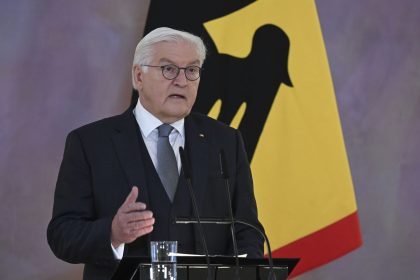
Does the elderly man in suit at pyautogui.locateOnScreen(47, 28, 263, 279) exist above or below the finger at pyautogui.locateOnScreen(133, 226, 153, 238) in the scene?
above

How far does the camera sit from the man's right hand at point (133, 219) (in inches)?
112

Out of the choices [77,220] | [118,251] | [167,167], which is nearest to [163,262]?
[118,251]

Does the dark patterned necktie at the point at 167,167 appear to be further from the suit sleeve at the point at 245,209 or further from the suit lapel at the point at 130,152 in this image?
the suit sleeve at the point at 245,209

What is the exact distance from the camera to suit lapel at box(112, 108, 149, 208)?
11.3 ft

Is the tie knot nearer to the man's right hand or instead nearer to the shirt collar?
the shirt collar

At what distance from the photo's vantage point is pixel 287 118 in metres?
4.89

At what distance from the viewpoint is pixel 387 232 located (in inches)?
201

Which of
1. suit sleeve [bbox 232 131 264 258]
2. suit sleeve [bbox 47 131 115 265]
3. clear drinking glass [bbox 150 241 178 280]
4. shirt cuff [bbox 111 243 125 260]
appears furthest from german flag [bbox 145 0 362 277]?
clear drinking glass [bbox 150 241 178 280]

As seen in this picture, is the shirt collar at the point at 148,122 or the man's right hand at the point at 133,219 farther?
the shirt collar at the point at 148,122

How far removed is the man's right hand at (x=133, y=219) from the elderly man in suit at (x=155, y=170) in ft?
1.14

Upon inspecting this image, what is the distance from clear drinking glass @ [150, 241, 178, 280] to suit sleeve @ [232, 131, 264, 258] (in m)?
0.75

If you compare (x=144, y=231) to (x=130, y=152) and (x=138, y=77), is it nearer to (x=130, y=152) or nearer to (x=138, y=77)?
(x=130, y=152)

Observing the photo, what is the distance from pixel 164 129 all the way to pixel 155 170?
0.18 meters

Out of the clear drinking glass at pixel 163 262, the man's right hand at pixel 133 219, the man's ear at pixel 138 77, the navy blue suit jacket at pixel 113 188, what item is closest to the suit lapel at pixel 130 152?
the navy blue suit jacket at pixel 113 188
